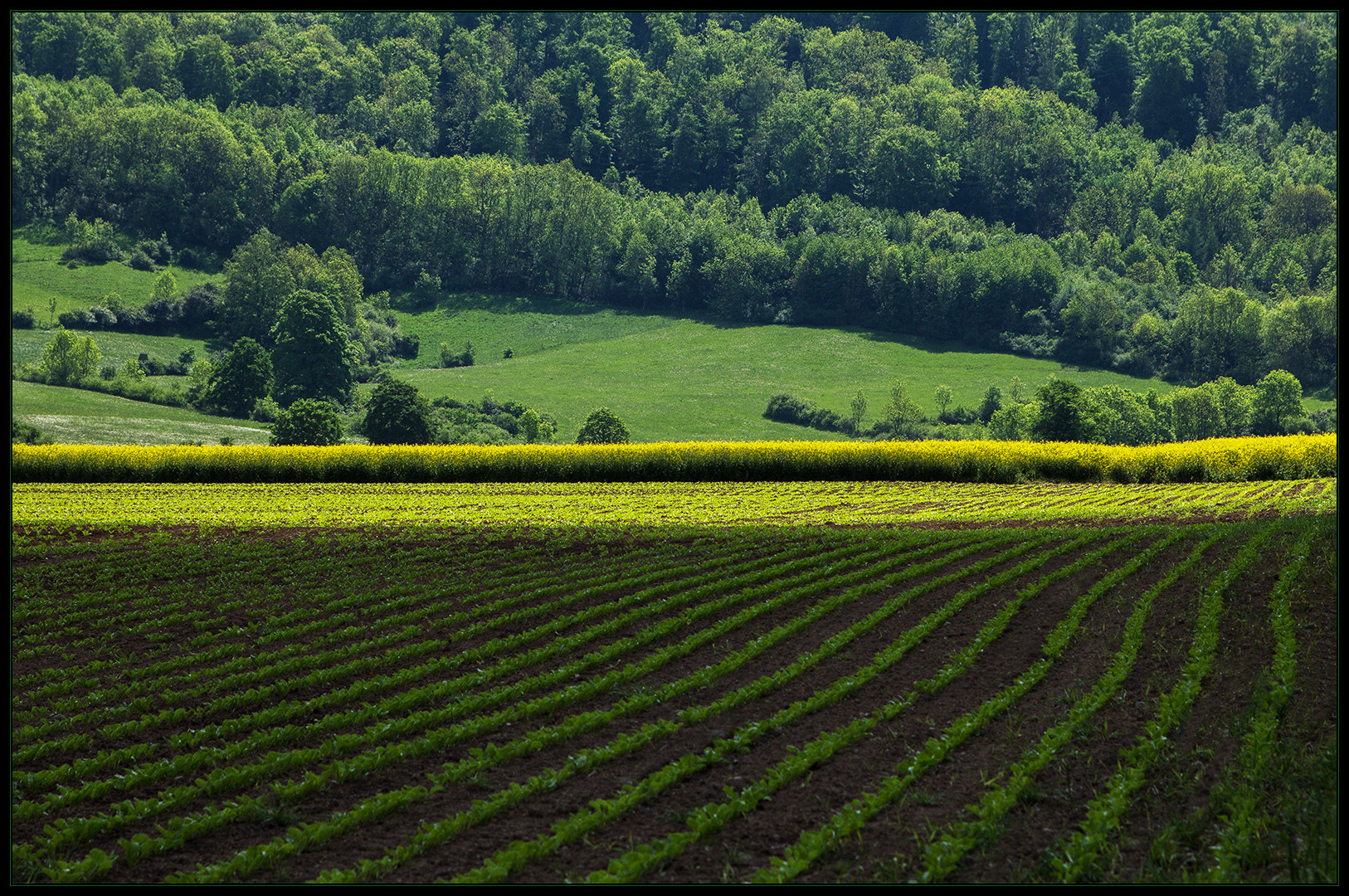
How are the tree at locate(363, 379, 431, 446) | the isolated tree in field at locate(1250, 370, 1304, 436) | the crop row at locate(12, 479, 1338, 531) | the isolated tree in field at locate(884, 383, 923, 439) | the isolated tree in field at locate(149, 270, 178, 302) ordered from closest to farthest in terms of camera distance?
the crop row at locate(12, 479, 1338, 531) → the tree at locate(363, 379, 431, 446) → the isolated tree in field at locate(1250, 370, 1304, 436) → the isolated tree in field at locate(884, 383, 923, 439) → the isolated tree in field at locate(149, 270, 178, 302)

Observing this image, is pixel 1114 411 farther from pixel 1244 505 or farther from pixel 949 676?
pixel 949 676

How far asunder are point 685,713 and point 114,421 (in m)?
78.7

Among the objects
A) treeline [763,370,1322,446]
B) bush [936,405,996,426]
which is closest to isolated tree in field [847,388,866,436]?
treeline [763,370,1322,446]

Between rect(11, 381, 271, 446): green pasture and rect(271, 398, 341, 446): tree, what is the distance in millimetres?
3411

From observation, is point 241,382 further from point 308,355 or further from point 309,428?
point 309,428

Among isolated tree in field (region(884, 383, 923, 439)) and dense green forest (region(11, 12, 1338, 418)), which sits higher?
dense green forest (region(11, 12, 1338, 418))

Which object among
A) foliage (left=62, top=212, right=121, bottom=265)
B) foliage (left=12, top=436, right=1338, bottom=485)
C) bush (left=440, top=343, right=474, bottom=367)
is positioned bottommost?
foliage (left=12, top=436, right=1338, bottom=485)

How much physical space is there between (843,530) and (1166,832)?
52.7 feet

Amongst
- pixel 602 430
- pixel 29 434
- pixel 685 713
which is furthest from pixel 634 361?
pixel 685 713

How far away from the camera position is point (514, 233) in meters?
154

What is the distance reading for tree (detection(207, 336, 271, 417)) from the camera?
9188 centimetres

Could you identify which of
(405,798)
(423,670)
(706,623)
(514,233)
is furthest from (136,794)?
(514,233)

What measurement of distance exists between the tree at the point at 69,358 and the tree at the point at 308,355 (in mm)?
15947

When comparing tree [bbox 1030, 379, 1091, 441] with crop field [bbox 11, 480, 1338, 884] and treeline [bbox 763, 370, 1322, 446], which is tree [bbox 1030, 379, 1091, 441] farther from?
treeline [bbox 763, 370, 1322, 446]
